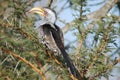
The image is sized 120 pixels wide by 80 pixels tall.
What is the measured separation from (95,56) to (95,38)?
0.08 meters

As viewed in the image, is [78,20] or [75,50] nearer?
[78,20]

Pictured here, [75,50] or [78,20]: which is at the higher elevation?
[78,20]

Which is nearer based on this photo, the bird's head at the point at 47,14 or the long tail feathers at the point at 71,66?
the long tail feathers at the point at 71,66

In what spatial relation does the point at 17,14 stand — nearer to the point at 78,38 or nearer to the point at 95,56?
the point at 78,38

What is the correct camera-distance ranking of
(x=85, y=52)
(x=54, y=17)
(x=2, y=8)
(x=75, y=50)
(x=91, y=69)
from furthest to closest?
(x=2, y=8) → (x=54, y=17) → (x=75, y=50) → (x=85, y=52) → (x=91, y=69)

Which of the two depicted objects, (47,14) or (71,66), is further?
(47,14)

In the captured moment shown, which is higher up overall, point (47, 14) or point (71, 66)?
point (71, 66)

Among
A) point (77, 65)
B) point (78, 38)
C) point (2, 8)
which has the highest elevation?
point (78, 38)

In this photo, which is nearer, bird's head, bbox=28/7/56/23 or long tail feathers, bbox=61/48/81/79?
long tail feathers, bbox=61/48/81/79

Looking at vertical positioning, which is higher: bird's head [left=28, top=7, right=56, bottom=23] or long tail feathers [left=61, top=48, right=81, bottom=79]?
long tail feathers [left=61, top=48, right=81, bottom=79]

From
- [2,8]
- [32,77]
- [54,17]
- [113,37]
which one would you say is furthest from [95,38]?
[2,8]

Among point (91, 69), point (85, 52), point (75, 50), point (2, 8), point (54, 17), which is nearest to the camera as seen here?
point (91, 69)

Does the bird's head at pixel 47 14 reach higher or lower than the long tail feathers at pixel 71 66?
lower

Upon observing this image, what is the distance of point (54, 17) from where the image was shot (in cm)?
258
